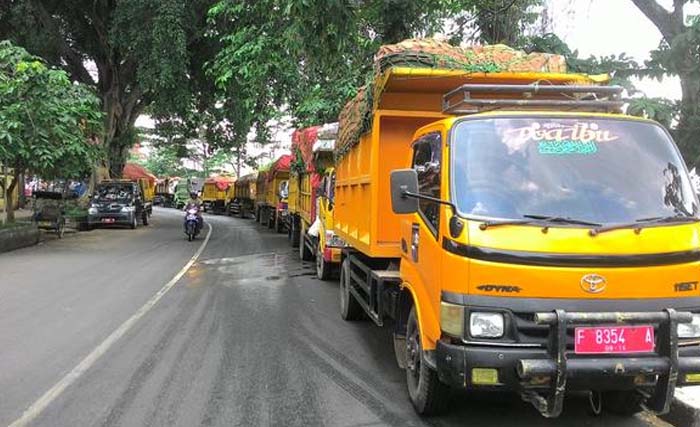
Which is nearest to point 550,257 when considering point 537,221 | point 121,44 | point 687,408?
point 537,221

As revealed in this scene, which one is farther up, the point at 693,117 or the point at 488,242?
the point at 693,117

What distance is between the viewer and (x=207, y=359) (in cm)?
701

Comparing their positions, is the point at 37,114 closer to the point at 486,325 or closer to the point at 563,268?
the point at 486,325

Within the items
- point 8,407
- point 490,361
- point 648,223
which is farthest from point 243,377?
point 648,223

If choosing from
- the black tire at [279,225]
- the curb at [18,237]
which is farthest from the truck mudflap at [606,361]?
the black tire at [279,225]

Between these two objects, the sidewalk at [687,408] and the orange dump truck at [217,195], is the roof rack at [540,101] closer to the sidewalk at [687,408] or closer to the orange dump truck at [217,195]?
the sidewalk at [687,408]

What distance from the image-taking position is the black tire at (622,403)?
5.27 metres

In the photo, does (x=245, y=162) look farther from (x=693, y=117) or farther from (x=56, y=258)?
(x=693, y=117)

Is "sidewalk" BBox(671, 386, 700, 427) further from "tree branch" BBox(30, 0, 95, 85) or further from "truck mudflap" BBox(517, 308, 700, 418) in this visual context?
"tree branch" BBox(30, 0, 95, 85)

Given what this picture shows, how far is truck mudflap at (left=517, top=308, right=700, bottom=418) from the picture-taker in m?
4.21

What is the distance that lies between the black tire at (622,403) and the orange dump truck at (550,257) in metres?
0.02

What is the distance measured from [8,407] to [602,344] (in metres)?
4.45

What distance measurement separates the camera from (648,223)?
4578 millimetres

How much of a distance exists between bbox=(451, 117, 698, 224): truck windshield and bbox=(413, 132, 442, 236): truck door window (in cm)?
25
